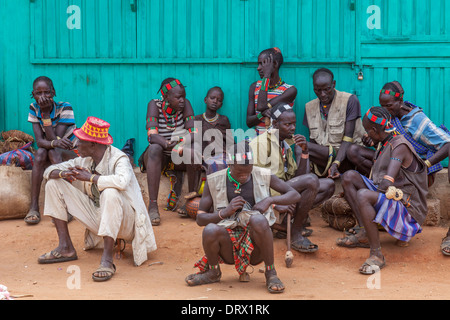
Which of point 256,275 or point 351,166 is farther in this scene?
point 351,166

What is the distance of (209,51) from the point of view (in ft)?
28.5

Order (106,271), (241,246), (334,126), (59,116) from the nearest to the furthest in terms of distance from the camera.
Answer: (241,246) → (106,271) → (334,126) → (59,116)

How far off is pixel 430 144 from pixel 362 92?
1.32 metres

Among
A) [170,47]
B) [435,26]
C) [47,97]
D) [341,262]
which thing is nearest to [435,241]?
[341,262]

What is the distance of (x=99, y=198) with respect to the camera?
6633 millimetres

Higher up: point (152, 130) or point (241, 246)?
point (152, 130)

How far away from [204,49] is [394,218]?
11.5ft

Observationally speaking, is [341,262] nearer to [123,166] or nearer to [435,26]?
[123,166]

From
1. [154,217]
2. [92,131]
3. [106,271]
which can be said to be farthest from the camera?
[154,217]

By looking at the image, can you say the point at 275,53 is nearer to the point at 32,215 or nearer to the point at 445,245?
the point at 445,245

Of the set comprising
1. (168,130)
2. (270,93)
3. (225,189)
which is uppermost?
(270,93)

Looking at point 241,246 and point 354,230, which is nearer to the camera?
point 241,246

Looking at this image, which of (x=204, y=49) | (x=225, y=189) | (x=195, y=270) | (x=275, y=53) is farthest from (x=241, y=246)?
(x=204, y=49)

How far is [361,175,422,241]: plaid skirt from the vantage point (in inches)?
255
